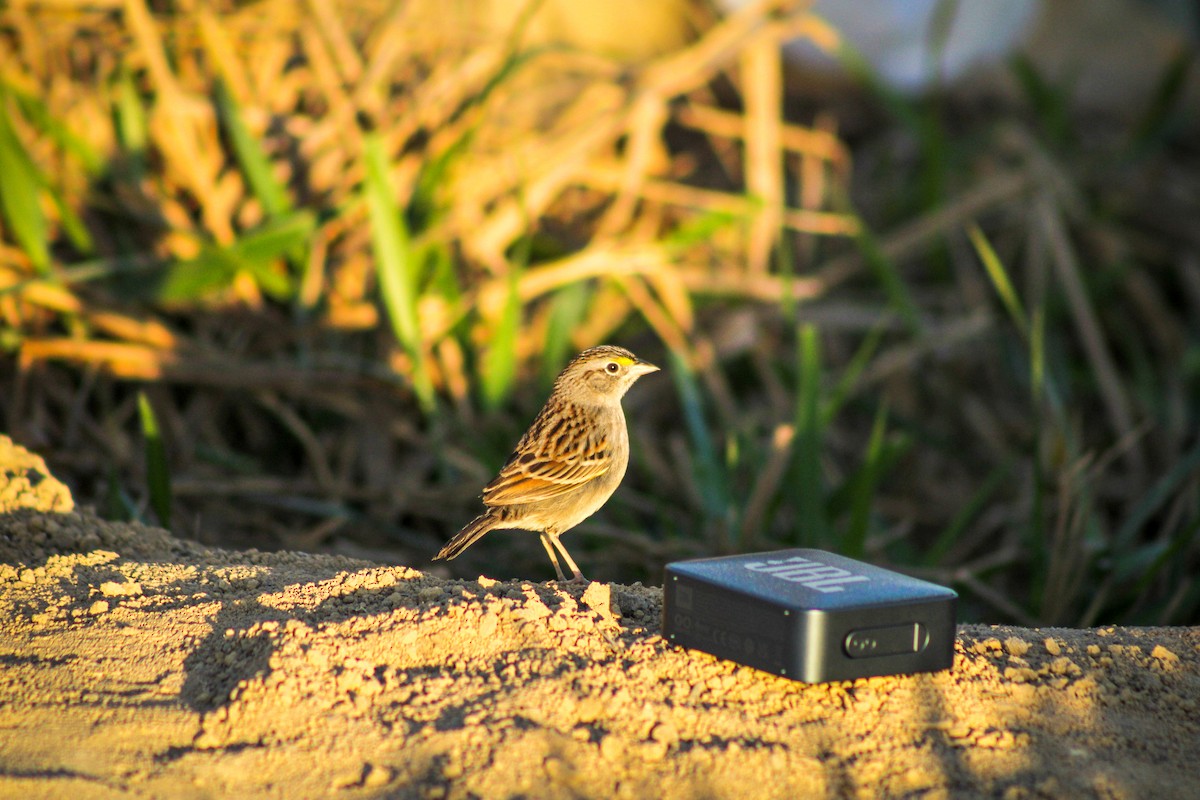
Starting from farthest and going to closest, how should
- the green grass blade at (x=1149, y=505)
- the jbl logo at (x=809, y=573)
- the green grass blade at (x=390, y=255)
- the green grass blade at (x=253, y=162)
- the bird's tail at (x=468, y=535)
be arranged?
1. the green grass blade at (x=253, y=162)
2. the green grass blade at (x=390, y=255)
3. the green grass blade at (x=1149, y=505)
4. the bird's tail at (x=468, y=535)
5. the jbl logo at (x=809, y=573)

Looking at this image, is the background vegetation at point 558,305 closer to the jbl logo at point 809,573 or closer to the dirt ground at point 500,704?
the dirt ground at point 500,704

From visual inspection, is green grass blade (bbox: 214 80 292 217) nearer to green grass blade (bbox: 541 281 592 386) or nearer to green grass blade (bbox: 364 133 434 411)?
green grass blade (bbox: 364 133 434 411)

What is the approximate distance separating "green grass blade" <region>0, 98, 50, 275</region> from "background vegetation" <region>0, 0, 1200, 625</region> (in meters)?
0.01

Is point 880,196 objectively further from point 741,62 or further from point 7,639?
point 7,639

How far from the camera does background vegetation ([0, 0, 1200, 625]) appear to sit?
5449 mm

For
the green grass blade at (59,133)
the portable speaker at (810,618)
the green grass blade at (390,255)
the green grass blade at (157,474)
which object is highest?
the green grass blade at (59,133)

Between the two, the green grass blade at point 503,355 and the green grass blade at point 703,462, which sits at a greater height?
the green grass blade at point 503,355

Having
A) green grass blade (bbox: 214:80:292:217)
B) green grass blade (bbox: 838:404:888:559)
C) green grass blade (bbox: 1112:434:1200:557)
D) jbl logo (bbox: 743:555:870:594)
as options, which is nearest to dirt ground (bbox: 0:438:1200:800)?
jbl logo (bbox: 743:555:870:594)

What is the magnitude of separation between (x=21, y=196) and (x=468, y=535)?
300 cm

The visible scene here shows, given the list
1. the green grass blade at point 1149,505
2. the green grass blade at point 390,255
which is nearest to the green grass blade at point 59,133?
the green grass blade at point 390,255

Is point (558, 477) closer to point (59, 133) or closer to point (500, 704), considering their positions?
point (500, 704)

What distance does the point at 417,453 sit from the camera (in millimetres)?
6094

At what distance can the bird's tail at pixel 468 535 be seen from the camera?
3830 millimetres

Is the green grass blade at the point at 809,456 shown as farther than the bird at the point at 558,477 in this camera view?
Yes
